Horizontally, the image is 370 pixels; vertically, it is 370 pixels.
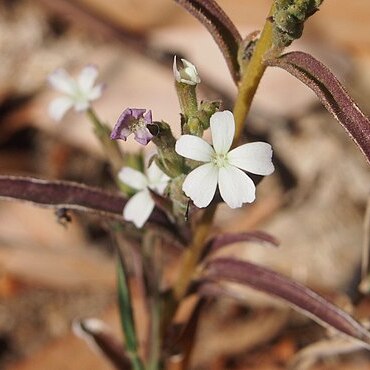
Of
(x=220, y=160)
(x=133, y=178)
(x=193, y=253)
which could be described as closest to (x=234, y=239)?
(x=193, y=253)

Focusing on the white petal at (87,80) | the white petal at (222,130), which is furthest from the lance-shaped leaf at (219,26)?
the white petal at (87,80)

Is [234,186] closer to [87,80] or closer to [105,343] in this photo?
[87,80]

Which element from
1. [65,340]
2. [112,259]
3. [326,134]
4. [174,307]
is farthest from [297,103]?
[174,307]

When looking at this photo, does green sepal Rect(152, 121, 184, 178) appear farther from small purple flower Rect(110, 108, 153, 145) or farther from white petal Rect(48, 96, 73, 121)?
white petal Rect(48, 96, 73, 121)

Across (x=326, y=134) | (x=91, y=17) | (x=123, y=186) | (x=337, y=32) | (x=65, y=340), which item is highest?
(x=91, y=17)

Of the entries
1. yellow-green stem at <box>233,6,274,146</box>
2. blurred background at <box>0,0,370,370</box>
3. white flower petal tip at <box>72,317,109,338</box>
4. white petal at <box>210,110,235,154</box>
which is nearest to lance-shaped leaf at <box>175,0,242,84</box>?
yellow-green stem at <box>233,6,274,146</box>

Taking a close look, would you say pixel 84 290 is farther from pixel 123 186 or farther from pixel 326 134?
pixel 123 186

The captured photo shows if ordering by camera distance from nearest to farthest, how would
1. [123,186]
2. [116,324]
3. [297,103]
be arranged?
1. [123,186]
2. [116,324]
3. [297,103]
